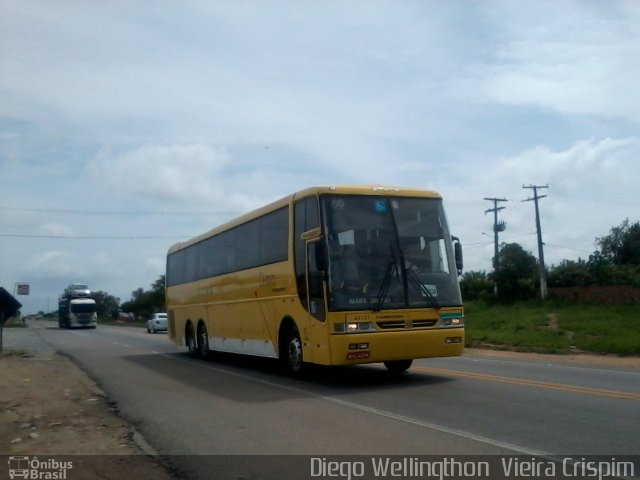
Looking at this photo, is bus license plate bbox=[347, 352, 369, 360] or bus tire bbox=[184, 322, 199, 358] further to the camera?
bus tire bbox=[184, 322, 199, 358]

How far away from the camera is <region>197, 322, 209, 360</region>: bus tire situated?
73.9 feet

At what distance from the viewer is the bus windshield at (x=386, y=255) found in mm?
13914

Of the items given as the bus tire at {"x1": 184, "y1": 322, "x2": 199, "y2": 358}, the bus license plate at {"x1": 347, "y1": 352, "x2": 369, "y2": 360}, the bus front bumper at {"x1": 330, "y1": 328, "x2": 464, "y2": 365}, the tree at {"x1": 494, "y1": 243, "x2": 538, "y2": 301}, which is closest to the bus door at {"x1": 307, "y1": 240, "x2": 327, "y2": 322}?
the bus front bumper at {"x1": 330, "y1": 328, "x2": 464, "y2": 365}

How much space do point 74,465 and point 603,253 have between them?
69893mm

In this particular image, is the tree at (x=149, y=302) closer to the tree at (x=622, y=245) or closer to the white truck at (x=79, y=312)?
the white truck at (x=79, y=312)

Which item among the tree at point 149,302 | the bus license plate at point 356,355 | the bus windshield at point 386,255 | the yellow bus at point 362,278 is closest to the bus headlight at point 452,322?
the yellow bus at point 362,278

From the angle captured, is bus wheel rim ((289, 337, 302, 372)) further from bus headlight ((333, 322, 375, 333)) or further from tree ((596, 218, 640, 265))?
tree ((596, 218, 640, 265))

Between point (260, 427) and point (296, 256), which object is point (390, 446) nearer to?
point (260, 427)

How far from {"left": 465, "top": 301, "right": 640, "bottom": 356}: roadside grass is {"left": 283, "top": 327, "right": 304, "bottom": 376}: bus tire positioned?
12.7 meters

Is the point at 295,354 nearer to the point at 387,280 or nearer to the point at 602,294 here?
the point at 387,280

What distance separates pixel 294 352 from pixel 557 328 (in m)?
20.2

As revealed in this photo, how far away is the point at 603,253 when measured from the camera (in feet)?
237

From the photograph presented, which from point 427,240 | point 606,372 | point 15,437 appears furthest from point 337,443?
point 606,372

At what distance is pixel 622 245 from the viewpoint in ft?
234
